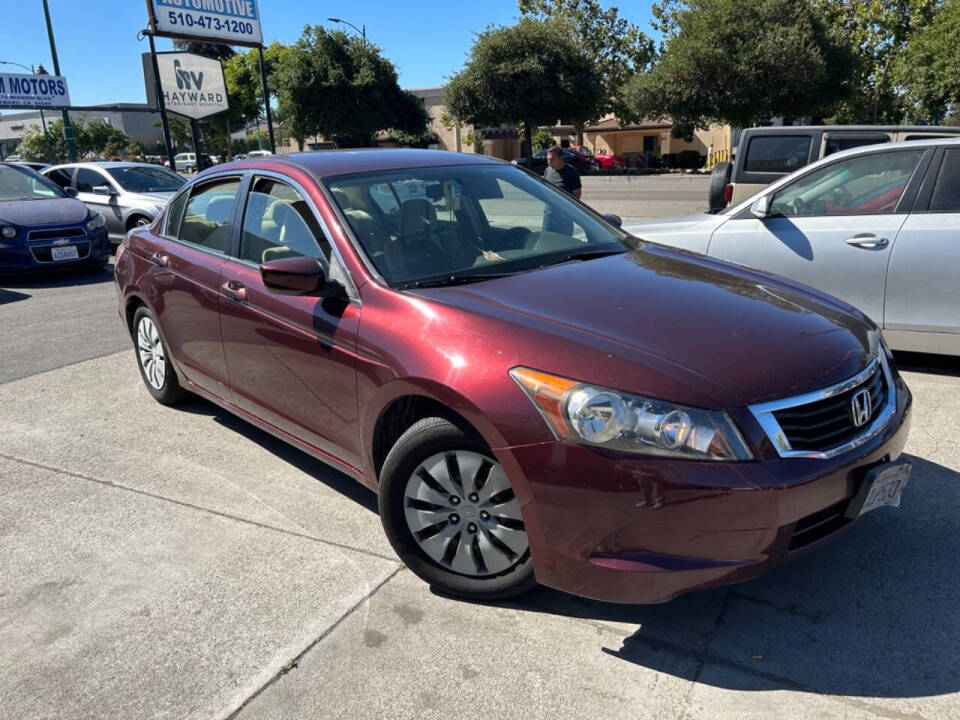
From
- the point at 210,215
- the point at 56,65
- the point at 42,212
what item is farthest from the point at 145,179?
the point at 56,65

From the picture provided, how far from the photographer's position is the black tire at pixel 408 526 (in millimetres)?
2727

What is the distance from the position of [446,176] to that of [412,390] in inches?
60.2

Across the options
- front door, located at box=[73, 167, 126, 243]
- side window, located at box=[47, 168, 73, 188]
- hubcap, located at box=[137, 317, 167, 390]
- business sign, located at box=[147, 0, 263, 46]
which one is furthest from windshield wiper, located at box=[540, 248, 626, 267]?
business sign, located at box=[147, 0, 263, 46]

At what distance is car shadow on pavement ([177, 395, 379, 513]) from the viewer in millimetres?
3910

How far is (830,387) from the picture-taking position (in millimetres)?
2600

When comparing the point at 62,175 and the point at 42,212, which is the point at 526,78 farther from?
the point at 42,212

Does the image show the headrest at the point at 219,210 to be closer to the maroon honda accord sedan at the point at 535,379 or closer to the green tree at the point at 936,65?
the maroon honda accord sedan at the point at 535,379

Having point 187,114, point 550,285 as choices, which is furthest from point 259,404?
point 187,114

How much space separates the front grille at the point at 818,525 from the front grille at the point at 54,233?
1092cm

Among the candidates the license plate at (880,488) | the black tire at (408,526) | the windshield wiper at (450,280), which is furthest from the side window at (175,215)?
the license plate at (880,488)

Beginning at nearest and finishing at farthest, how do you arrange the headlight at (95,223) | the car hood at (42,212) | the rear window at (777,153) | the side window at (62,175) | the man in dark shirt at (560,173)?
1. the rear window at (777,153)
2. the man in dark shirt at (560,173)
3. the car hood at (42,212)
4. the headlight at (95,223)
5. the side window at (62,175)

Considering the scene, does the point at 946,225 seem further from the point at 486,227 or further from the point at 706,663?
the point at 706,663

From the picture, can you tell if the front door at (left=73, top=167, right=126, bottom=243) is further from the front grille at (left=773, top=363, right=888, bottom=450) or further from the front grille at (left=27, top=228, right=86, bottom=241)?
the front grille at (left=773, top=363, right=888, bottom=450)

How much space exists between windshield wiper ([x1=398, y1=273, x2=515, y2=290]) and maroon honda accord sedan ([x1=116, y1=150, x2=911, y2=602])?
16mm
